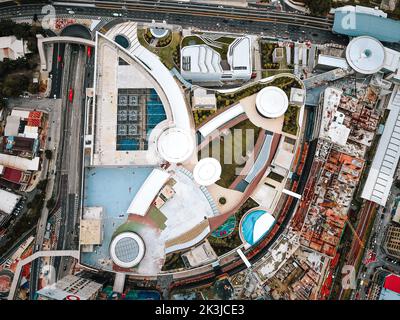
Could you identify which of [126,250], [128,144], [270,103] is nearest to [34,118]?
[128,144]

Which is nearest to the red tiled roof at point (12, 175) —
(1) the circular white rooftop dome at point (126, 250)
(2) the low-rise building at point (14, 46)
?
(2) the low-rise building at point (14, 46)

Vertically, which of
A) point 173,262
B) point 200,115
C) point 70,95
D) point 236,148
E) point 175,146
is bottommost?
point 173,262

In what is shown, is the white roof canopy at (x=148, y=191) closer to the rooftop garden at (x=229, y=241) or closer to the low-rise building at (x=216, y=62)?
the rooftop garden at (x=229, y=241)

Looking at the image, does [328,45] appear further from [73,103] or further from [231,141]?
[73,103]

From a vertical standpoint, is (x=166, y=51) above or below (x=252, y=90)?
above

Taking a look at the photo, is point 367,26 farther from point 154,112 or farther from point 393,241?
point 154,112
